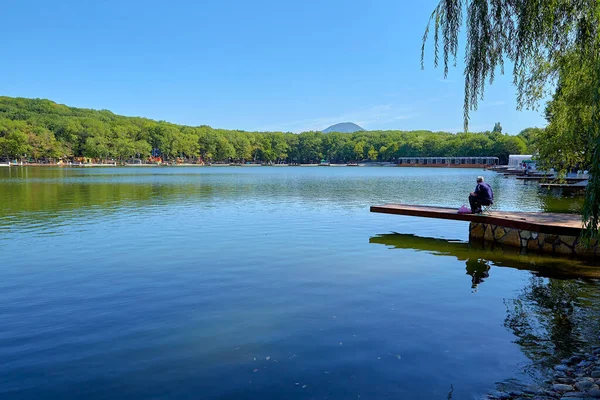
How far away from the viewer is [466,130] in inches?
292

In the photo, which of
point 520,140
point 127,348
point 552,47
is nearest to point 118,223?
point 127,348

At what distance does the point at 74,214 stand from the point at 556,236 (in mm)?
21723

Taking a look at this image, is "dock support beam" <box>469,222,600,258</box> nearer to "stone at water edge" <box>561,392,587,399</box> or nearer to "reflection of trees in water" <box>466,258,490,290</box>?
"reflection of trees in water" <box>466,258,490,290</box>

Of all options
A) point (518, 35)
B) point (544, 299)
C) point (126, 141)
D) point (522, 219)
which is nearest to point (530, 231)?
point (522, 219)

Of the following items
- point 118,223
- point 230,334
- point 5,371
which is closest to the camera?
point 5,371

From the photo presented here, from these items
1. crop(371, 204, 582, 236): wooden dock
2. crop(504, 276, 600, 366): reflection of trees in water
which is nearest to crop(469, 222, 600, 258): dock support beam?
crop(371, 204, 582, 236): wooden dock

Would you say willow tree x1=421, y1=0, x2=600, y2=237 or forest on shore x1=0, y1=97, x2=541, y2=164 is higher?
forest on shore x1=0, y1=97, x2=541, y2=164

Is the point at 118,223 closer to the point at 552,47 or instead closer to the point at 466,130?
the point at 466,130

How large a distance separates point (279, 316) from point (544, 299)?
216 inches

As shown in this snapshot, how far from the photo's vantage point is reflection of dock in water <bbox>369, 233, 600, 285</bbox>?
10.9 meters

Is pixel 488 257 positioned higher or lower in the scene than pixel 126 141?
lower

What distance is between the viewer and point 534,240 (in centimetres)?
1370

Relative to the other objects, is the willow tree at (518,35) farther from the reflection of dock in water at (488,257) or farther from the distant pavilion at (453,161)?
the distant pavilion at (453,161)

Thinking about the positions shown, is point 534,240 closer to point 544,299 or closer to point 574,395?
point 544,299
